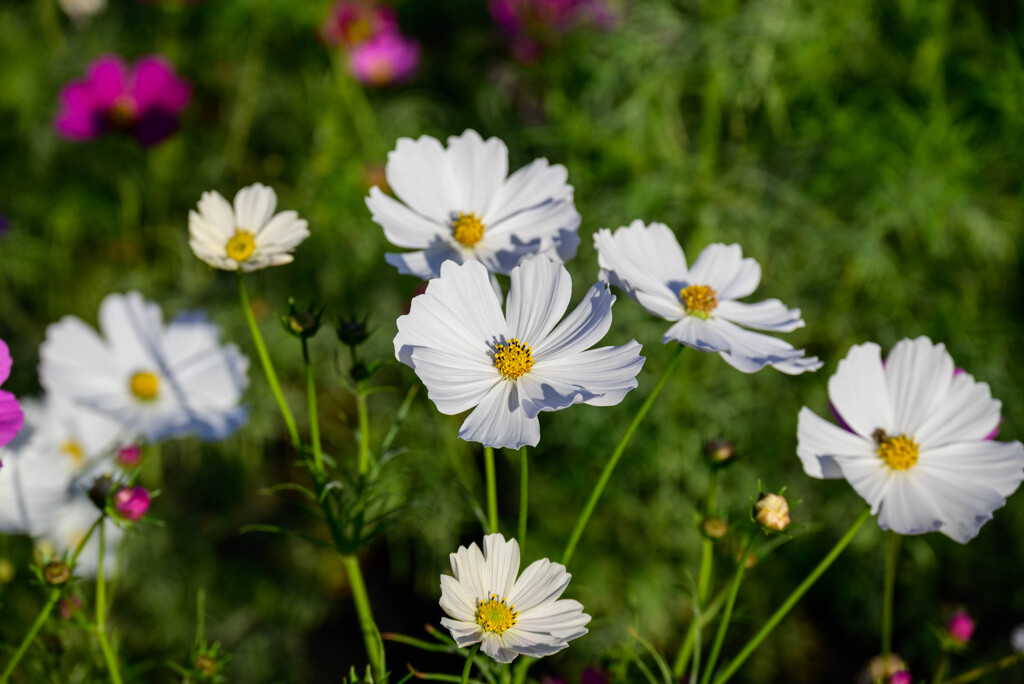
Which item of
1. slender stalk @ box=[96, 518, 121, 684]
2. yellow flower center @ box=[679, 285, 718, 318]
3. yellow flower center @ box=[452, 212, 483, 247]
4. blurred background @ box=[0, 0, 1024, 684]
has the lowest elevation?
blurred background @ box=[0, 0, 1024, 684]

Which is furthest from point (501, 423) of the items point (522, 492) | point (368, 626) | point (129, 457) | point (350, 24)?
point (350, 24)

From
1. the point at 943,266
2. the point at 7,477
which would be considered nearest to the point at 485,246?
the point at 7,477

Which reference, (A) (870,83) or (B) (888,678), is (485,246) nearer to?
(B) (888,678)

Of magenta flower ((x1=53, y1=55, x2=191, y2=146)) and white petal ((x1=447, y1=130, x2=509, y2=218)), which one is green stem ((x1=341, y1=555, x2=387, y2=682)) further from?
magenta flower ((x1=53, y1=55, x2=191, y2=146))

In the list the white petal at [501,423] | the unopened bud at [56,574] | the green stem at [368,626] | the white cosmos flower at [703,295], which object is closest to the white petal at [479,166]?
the white cosmos flower at [703,295]

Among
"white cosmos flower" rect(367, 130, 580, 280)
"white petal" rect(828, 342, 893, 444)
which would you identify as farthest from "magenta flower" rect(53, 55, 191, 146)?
"white petal" rect(828, 342, 893, 444)

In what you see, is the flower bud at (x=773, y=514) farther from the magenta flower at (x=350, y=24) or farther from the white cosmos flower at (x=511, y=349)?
the magenta flower at (x=350, y=24)
